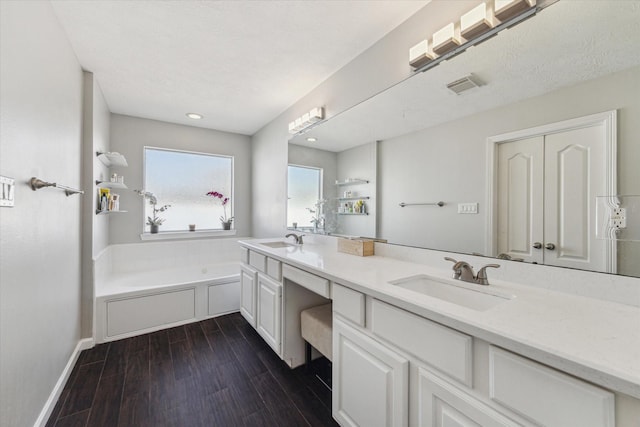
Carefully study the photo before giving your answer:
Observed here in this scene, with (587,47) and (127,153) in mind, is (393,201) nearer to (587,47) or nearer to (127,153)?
(587,47)

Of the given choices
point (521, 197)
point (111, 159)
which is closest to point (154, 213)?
point (111, 159)

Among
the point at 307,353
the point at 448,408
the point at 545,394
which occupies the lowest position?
the point at 307,353

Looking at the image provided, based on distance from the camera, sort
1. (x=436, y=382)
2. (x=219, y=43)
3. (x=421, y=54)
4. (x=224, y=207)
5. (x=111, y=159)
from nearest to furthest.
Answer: (x=436, y=382)
(x=421, y=54)
(x=219, y=43)
(x=111, y=159)
(x=224, y=207)

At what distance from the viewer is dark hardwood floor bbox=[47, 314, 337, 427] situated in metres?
1.50

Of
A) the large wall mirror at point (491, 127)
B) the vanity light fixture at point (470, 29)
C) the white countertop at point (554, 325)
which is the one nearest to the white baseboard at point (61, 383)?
the white countertop at point (554, 325)

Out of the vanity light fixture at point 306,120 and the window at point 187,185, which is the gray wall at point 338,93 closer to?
the vanity light fixture at point 306,120

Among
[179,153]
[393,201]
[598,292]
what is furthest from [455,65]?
[179,153]

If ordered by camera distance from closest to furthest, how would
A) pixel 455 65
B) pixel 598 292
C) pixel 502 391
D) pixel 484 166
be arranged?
pixel 502 391
pixel 598 292
pixel 484 166
pixel 455 65

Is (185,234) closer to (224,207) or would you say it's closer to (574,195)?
(224,207)

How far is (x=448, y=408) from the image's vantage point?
86 centimetres

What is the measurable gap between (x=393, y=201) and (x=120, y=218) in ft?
11.1

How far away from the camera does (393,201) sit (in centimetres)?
176

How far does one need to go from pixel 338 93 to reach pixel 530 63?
1389 mm

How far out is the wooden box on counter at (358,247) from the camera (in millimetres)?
1841
